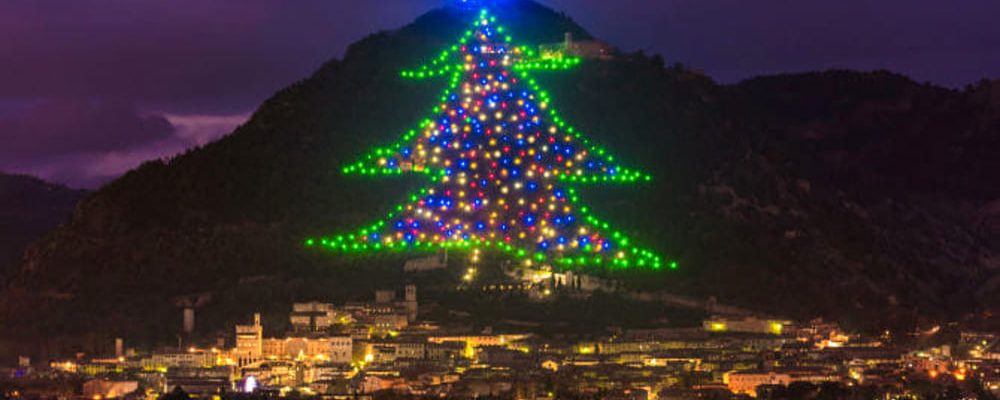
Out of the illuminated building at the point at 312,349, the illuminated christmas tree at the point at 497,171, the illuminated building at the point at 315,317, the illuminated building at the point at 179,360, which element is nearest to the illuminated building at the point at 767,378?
the illuminated building at the point at 312,349

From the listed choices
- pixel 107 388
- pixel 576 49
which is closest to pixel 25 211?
pixel 576 49

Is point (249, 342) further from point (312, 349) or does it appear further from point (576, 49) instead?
point (576, 49)

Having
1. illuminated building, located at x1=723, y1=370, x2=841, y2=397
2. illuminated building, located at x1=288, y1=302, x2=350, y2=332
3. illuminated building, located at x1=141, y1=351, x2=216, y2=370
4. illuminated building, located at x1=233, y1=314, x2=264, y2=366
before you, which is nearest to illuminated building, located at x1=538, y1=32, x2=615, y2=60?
illuminated building, located at x1=288, y1=302, x2=350, y2=332

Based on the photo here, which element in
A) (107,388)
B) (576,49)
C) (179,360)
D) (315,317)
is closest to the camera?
(107,388)

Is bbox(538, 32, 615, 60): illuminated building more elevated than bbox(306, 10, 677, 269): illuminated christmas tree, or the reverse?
bbox(538, 32, 615, 60): illuminated building

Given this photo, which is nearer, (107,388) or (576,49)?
(107,388)

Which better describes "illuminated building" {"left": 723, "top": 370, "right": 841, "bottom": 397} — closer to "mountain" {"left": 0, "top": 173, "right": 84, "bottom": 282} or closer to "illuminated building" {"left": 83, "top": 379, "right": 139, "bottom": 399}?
"illuminated building" {"left": 83, "top": 379, "right": 139, "bottom": 399}

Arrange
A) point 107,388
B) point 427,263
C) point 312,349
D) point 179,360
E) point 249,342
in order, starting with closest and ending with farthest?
point 107,388 → point 179,360 → point 312,349 → point 249,342 → point 427,263
